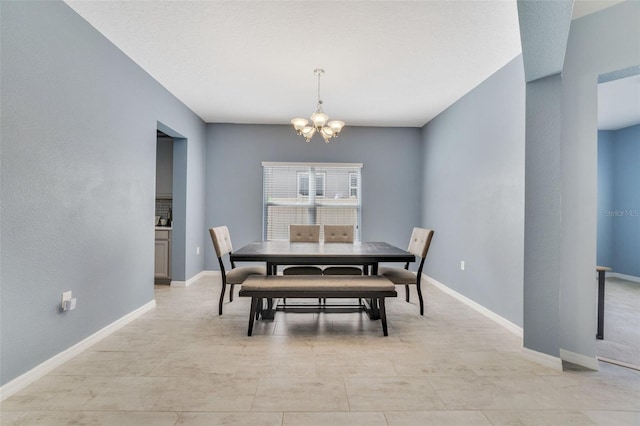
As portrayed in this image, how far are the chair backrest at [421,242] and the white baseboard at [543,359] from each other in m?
1.21

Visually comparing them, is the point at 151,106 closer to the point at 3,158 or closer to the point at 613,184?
the point at 3,158

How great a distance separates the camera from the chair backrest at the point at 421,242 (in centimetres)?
333

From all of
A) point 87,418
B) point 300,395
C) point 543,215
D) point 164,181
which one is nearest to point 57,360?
point 87,418

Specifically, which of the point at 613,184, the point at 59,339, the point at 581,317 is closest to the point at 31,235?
the point at 59,339

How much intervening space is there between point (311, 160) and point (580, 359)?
4256 mm

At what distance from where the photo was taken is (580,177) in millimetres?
2305

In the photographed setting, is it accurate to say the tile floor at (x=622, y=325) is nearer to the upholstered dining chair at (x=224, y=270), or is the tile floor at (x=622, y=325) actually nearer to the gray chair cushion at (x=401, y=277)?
the gray chair cushion at (x=401, y=277)

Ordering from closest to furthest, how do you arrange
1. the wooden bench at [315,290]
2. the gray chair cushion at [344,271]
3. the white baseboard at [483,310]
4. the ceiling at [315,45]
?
the ceiling at [315,45]
the wooden bench at [315,290]
the white baseboard at [483,310]
the gray chair cushion at [344,271]

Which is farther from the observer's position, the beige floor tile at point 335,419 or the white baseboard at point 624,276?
the white baseboard at point 624,276

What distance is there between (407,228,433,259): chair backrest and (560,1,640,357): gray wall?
3.88 ft

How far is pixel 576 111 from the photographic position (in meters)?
2.31

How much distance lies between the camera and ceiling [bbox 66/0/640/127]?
2326mm

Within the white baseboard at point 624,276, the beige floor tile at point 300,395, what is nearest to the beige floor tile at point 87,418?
the beige floor tile at point 300,395

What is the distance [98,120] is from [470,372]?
3.49 m
